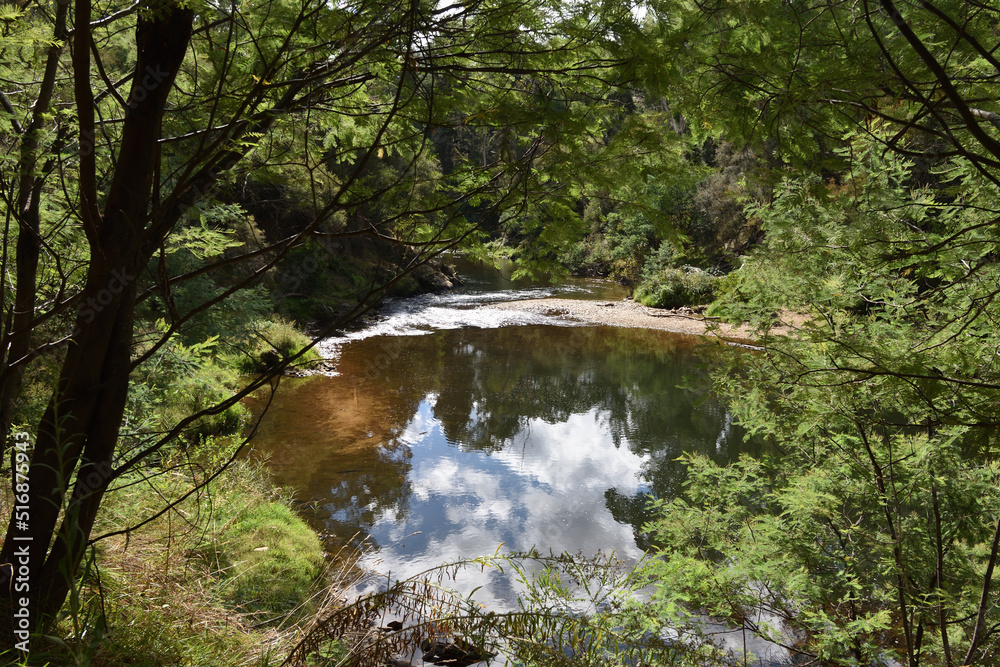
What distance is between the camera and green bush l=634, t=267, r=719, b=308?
2041 cm

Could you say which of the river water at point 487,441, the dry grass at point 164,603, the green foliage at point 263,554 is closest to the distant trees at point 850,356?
the river water at point 487,441

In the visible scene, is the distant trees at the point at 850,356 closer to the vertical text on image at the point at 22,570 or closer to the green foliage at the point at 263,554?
the vertical text on image at the point at 22,570

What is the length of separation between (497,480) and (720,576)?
4.19 m

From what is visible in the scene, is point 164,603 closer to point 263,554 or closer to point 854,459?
point 263,554

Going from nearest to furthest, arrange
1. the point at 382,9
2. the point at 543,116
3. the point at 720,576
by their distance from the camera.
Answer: the point at 382,9 < the point at 543,116 < the point at 720,576

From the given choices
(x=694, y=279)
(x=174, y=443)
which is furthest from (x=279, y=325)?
(x=694, y=279)

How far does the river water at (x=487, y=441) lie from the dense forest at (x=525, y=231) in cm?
125

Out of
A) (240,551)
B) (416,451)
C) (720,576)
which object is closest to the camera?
(720,576)

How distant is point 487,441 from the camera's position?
9.40 meters

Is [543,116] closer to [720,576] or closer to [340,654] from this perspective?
[340,654]

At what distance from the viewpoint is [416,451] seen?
8.70 m

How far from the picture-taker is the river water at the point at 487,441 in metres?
6.41

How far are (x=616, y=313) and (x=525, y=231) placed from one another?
17924mm

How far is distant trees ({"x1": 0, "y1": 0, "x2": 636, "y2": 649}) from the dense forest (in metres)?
0.02
